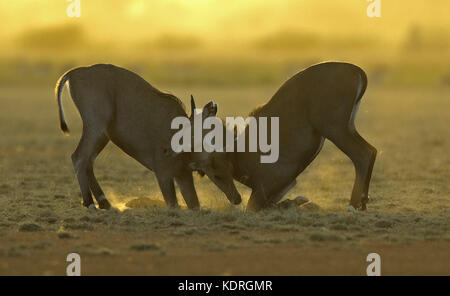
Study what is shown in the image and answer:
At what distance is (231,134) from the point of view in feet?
42.8

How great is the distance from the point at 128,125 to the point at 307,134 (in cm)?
285

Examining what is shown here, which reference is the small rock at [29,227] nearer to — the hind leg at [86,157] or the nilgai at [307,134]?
the hind leg at [86,157]

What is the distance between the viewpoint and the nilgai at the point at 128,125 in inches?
508

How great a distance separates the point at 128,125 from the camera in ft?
43.1

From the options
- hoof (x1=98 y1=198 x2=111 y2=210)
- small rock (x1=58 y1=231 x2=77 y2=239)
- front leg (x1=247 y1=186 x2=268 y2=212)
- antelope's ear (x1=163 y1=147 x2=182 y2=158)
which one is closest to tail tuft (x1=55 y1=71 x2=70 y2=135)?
hoof (x1=98 y1=198 x2=111 y2=210)

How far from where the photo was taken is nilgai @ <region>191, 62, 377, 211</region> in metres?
12.6

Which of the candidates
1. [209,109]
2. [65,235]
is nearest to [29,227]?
[65,235]

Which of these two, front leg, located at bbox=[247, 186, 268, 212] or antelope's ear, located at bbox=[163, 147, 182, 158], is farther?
front leg, located at bbox=[247, 186, 268, 212]

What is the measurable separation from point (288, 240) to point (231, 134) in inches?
111

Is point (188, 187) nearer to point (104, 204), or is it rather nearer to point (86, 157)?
point (104, 204)

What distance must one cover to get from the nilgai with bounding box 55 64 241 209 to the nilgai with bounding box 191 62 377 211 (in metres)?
0.43

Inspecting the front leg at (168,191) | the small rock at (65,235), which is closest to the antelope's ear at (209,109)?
the front leg at (168,191)

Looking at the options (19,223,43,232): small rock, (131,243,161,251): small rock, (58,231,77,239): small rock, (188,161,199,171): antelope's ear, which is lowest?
(131,243,161,251): small rock

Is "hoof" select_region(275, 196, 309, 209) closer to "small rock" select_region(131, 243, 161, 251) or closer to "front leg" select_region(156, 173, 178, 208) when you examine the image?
"front leg" select_region(156, 173, 178, 208)
